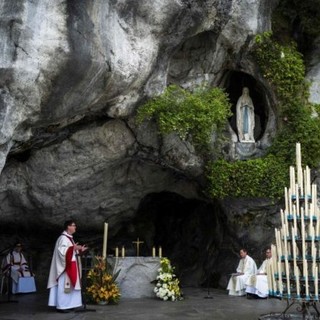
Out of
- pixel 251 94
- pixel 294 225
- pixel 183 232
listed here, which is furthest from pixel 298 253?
pixel 183 232

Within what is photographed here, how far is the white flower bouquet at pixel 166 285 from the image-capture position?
37.3 feet

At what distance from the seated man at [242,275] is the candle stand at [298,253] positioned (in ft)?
14.6

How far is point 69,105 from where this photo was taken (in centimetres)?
959

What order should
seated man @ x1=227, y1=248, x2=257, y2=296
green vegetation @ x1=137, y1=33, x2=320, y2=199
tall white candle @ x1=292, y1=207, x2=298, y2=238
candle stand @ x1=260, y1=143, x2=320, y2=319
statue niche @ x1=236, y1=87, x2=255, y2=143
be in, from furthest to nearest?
statue niche @ x1=236, y1=87, x2=255, y2=143
seated man @ x1=227, y1=248, x2=257, y2=296
green vegetation @ x1=137, y1=33, x2=320, y2=199
tall white candle @ x1=292, y1=207, x2=298, y2=238
candle stand @ x1=260, y1=143, x2=320, y2=319

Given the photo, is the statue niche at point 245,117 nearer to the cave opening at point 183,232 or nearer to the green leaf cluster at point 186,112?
the green leaf cluster at point 186,112

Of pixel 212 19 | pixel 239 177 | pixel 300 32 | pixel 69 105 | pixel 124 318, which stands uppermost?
pixel 300 32

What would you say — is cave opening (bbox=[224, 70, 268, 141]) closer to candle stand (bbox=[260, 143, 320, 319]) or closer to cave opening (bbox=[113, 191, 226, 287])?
cave opening (bbox=[113, 191, 226, 287])

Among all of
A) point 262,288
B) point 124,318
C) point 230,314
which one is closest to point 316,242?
point 230,314

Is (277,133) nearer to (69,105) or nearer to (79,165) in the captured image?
(79,165)

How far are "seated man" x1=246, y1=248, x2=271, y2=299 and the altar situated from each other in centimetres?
226

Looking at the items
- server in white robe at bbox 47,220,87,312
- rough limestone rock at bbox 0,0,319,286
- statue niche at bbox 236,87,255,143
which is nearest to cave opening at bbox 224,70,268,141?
rough limestone rock at bbox 0,0,319,286

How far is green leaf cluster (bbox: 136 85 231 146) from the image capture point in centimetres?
1122

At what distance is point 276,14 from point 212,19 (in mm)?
3459

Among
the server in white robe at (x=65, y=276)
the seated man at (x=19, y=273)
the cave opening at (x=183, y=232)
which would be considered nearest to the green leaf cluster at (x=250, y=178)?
the cave opening at (x=183, y=232)
